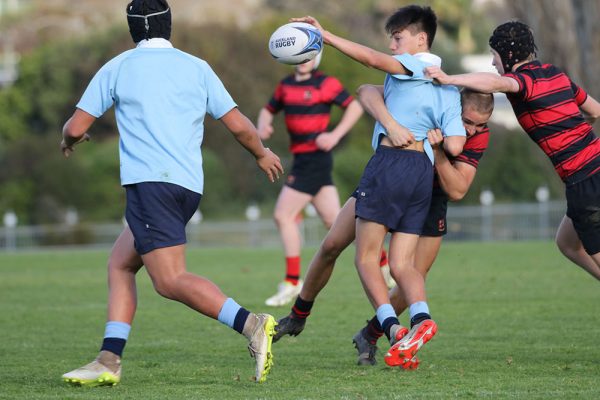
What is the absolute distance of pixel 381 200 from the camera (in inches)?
270

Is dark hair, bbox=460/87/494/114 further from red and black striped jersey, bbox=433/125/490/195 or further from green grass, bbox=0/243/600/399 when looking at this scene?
green grass, bbox=0/243/600/399

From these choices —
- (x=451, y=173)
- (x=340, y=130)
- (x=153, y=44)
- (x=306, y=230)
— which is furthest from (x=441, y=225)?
(x=306, y=230)

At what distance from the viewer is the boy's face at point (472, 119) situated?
702 centimetres

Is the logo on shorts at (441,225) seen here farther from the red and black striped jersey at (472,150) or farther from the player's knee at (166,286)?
the player's knee at (166,286)

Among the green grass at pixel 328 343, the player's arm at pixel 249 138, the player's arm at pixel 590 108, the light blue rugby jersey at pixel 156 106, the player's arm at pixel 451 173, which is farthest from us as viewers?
the player's arm at pixel 590 108

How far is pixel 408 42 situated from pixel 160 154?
68.1 inches

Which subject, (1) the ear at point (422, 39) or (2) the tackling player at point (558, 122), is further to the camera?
(1) the ear at point (422, 39)

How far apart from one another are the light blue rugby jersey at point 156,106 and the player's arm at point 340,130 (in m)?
5.40

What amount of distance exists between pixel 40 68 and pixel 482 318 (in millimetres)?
36215

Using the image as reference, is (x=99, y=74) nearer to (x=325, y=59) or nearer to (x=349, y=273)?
(x=349, y=273)

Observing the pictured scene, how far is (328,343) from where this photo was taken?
842cm

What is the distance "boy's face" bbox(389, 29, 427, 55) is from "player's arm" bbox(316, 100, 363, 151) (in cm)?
473

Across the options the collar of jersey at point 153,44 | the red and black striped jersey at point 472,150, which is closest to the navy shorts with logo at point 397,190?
the red and black striped jersey at point 472,150

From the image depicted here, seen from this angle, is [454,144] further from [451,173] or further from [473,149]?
[473,149]
